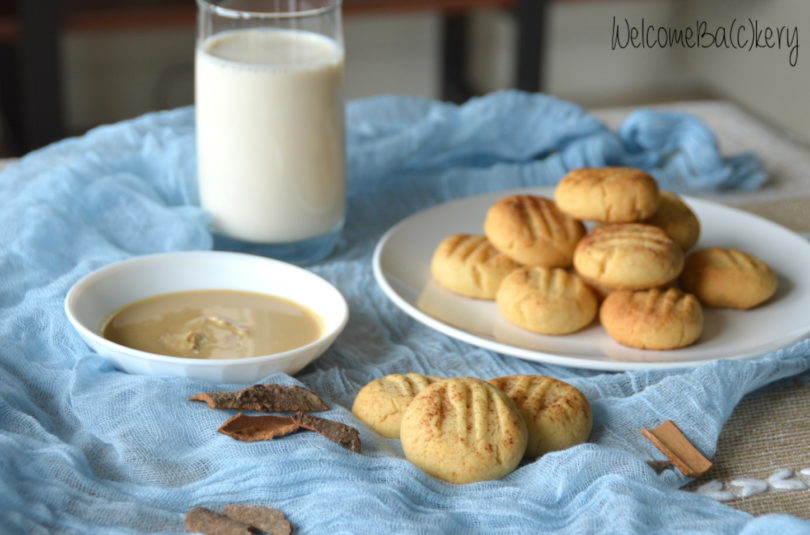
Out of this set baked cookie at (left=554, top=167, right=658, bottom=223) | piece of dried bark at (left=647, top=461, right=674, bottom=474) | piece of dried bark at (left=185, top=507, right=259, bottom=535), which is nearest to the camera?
piece of dried bark at (left=185, top=507, right=259, bottom=535)

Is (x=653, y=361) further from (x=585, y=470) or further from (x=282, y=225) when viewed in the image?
(x=282, y=225)

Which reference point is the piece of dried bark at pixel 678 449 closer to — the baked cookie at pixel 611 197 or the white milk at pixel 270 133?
the baked cookie at pixel 611 197

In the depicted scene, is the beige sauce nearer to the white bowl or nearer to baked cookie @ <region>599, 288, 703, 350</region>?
the white bowl

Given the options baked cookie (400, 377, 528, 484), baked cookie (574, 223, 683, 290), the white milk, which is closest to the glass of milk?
the white milk

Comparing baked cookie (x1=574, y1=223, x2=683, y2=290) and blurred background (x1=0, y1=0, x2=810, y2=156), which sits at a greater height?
baked cookie (x1=574, y1=223, x2=683, y2=290)

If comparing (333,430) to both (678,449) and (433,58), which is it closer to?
(678,449)

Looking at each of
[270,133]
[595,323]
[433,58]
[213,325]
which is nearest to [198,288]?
[213,325]

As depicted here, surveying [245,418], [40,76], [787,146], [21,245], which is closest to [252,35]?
[21,245]
